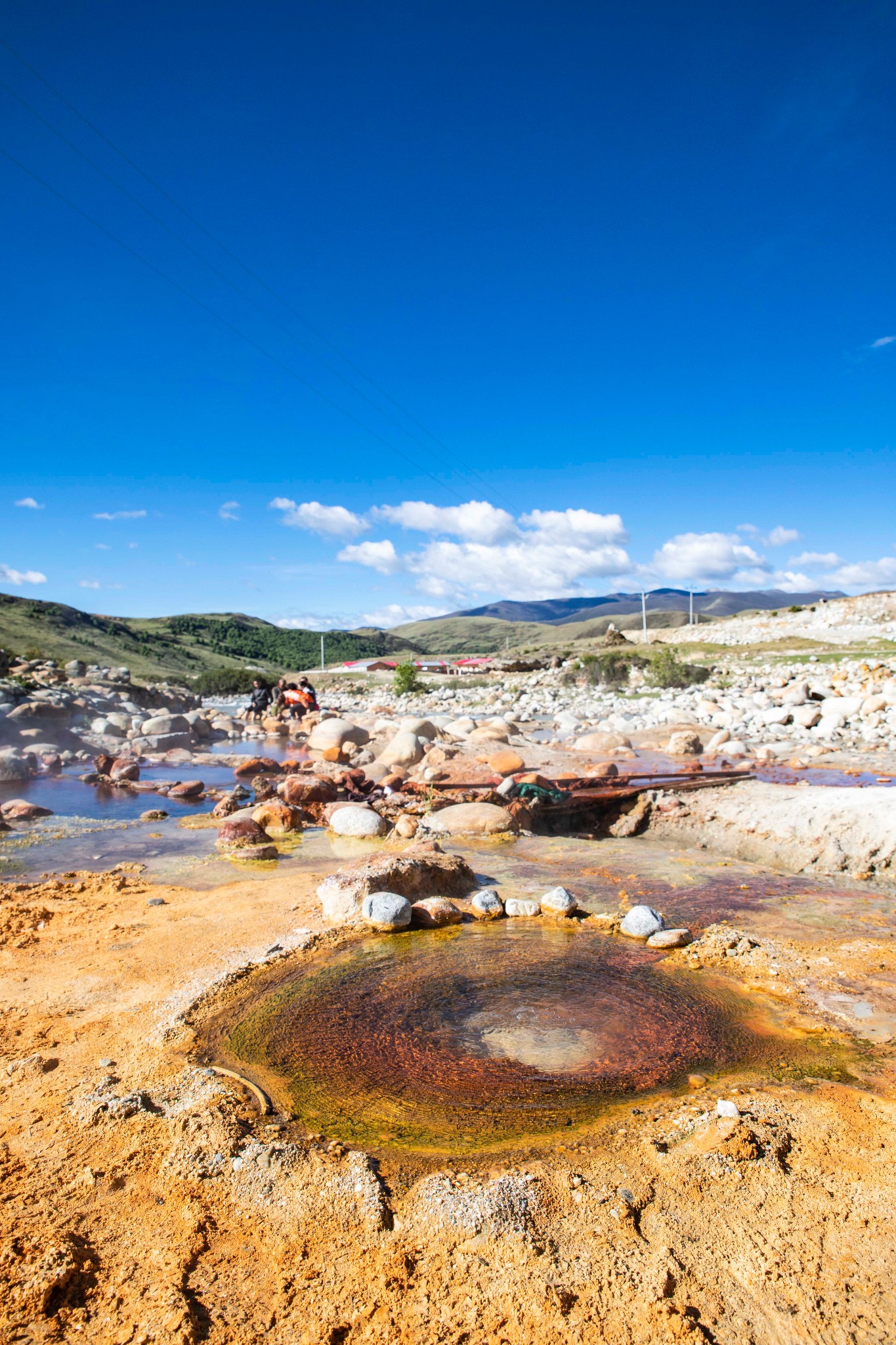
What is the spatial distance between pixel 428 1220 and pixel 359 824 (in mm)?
7795

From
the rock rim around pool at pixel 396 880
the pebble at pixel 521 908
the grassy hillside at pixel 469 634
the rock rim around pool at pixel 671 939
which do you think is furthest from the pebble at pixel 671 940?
the grassy hillside at pixel 469 634

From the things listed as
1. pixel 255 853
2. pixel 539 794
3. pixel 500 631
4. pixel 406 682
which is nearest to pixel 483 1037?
pixel 255 853

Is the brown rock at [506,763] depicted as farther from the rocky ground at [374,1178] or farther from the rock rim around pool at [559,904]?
the rock rim around pool at [559,904]

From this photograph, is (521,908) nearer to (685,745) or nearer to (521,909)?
(521,909)

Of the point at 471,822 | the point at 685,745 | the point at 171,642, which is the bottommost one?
the point at 685,745

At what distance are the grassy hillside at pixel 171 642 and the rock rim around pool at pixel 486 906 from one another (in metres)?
34.1

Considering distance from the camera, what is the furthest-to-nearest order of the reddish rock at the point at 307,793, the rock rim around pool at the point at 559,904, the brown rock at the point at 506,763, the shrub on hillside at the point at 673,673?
the shrub on hillside at the point at 673,673 → the brown rock at the point at 506,763 → the reddish rock at the point at 307,793 → the rock rim around pool at the point at 559,904

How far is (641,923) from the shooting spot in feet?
21.1

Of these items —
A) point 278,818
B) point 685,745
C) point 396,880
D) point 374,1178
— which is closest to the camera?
point 374,1178

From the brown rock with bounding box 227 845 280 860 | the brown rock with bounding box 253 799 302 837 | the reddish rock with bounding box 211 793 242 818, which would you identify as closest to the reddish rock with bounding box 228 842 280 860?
the brown rock with bounding box 227 845 280 860

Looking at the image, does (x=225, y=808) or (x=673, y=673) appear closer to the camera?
(x=225, y=808)

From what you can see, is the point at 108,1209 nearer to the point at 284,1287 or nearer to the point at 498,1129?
the point at 284,1287

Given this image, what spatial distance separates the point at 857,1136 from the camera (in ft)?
11.2

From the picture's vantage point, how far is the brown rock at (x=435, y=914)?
6770 mm
